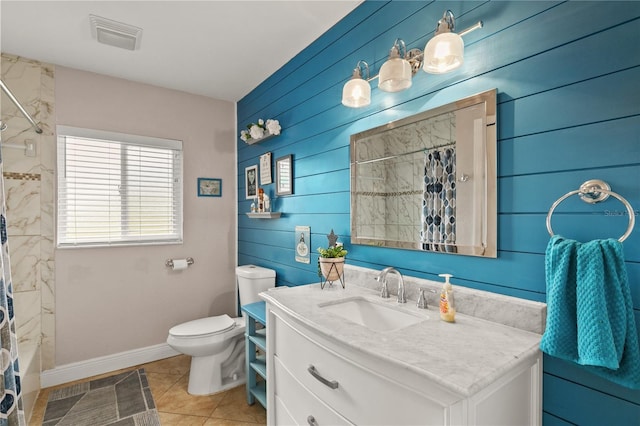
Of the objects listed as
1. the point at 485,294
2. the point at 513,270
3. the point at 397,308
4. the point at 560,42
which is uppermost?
the point at 560,42

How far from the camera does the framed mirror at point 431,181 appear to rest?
1213 mm

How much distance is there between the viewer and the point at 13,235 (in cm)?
231

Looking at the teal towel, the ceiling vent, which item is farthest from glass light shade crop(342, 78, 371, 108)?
the ceiling vent

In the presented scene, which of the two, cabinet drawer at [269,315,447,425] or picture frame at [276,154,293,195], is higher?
picture frame at [276,154,293,195]

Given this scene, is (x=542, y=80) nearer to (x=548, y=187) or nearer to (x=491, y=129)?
(x=491, y=129)

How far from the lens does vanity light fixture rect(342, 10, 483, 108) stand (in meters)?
1.17

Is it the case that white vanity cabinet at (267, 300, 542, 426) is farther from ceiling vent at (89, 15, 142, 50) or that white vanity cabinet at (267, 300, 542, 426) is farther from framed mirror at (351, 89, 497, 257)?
ceiling vent at (89, 15, 142, 50)

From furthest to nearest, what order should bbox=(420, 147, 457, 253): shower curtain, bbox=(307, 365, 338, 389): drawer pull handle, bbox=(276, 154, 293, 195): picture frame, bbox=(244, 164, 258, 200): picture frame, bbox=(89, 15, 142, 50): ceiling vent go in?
bbox=(244, 164, 258, 200): picture frame, bbox=(276, 154, 293, 195): picture frame, bbox=(89, 15, 142, 50): ceiling vent, bbox=(420, 147, 457, 253): shower curtain, bbox=(307, 365, 338, 389): drawer pull handle

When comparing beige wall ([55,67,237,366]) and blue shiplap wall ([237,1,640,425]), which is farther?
beige wall ([55,67,237,366])

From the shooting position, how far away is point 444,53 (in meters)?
1.17

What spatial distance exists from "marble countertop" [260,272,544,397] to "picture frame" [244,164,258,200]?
5.72 feet

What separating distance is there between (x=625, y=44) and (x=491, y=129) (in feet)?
1.32

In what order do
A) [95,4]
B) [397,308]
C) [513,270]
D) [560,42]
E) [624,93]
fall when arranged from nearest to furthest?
[624,93]
[560,42]
[513,270]
[397,308]
[95,4]

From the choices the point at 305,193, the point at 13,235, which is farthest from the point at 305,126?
the point at 13,235
